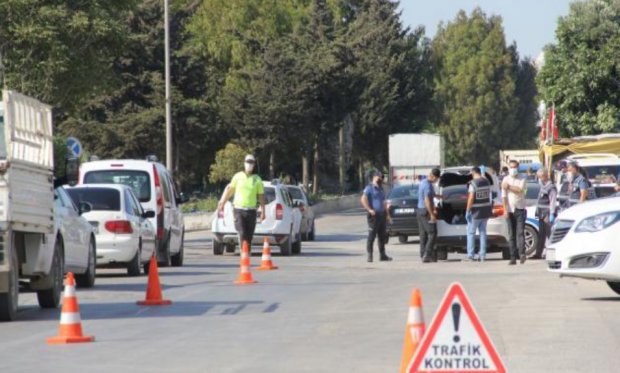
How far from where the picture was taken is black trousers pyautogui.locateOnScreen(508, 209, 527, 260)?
2766cm

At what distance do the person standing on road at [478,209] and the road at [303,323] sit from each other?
2.18 metres

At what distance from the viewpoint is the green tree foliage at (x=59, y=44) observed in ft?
120

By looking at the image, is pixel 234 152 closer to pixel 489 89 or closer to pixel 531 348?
pixel 489 89

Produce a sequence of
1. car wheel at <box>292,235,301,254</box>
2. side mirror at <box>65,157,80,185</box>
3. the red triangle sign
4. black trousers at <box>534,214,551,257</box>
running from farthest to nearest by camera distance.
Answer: car wheel at <box>292,235,301,254</box> → black trousers at <box>534,214,551,257</box> → side mirror at <box>65,157,80,185</box> → the red triangle sign

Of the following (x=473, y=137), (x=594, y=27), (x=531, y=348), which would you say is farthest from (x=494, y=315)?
(x=473, y=137)

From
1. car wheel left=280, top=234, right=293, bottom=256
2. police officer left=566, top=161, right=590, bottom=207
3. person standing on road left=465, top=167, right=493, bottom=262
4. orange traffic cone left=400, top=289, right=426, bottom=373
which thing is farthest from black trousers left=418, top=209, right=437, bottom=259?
orange traffic cone left=400, top=289, right=426, bottom=373

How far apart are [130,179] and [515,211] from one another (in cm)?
685

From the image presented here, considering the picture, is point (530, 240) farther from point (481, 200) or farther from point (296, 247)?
point (296, 247)

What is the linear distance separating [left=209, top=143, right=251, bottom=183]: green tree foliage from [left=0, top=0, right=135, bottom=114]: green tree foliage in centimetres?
3308

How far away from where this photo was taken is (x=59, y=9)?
3703 cm

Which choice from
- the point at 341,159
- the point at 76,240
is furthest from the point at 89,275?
the point at 341,159

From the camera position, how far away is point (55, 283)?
17.9 metres

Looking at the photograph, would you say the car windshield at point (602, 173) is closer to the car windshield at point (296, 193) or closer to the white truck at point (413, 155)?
the car windshield at point (296, 193)

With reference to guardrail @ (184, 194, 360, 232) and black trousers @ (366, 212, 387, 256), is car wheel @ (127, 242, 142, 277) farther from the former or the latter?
guardrail @ (184, 194, 360, 232)
